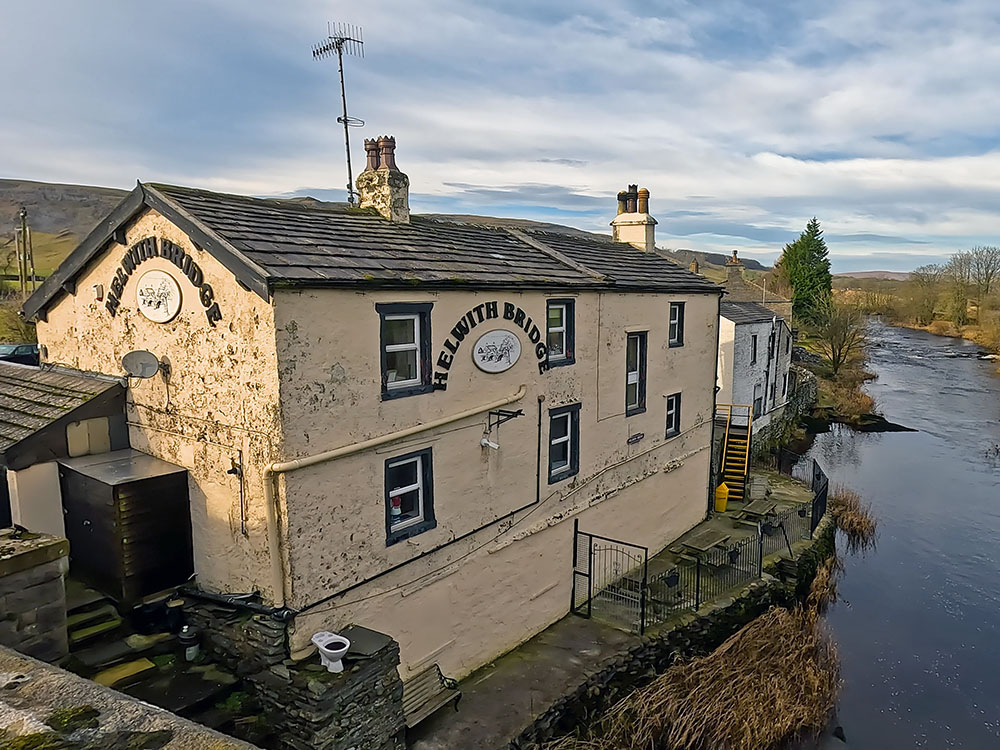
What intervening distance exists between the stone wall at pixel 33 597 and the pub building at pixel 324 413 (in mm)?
1656

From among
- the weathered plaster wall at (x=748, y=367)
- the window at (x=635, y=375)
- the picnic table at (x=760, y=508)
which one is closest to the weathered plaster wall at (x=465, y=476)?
the window at (x=635, y=375)

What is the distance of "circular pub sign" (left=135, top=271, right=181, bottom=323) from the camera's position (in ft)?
29.4

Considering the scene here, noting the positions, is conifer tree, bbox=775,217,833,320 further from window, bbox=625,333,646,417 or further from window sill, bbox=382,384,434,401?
window sill, bbox=382,384,434,401

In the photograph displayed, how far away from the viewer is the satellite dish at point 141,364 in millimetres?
9055

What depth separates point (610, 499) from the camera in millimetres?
14445

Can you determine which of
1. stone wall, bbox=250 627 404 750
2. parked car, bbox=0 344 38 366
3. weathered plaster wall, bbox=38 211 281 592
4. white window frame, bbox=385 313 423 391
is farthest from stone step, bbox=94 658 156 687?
parked car, bbox=0 344 38 366

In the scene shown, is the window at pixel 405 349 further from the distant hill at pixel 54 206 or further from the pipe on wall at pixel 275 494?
the distant hill at pixel 54 206

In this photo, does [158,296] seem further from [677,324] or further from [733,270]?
[733,270]

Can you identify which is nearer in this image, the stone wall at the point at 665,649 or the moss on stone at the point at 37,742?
the moss on stone at the point at 37,742

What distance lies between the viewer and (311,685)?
313 inches

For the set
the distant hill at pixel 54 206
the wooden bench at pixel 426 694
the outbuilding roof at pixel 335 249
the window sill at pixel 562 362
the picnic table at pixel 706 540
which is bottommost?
the picnic table at pixel 706 540

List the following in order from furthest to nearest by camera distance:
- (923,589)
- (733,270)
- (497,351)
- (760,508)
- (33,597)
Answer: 1. (733,270)
2. (760,508)
3. (923,589)
4. (497,351)
5. (33,597)

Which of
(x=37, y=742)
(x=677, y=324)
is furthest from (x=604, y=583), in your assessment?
(x=37, y=742)

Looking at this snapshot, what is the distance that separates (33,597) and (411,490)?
15.4 feet
